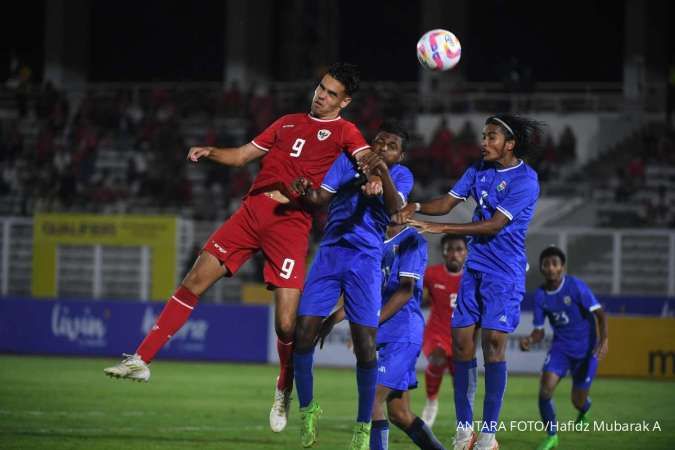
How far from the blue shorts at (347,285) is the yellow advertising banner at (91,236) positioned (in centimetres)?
1668

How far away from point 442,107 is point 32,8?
1494 cm

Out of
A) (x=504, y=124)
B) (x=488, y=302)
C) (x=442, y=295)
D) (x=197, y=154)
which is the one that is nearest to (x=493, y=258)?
(x=488, y=302)

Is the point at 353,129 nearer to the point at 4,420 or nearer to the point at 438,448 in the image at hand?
the point at 438,448

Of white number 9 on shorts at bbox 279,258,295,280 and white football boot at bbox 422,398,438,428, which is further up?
white number 9 on shorts at bbox 279,258,295,280

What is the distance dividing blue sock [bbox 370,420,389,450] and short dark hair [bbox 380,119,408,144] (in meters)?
2.18

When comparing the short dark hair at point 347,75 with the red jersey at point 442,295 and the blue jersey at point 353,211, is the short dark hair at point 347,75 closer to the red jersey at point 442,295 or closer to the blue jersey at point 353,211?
the blue jersey at point 353,211

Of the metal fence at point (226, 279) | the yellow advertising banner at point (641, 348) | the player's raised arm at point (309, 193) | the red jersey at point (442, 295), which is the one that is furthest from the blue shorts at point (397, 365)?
the metal fence at point (226, 279)

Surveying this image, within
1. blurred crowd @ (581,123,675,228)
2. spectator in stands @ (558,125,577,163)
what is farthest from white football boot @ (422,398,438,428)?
spectator in stands @ (558,125,577,163)

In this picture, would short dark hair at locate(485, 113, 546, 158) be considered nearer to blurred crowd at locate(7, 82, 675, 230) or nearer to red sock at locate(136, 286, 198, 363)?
red sock at locate(136, 286, 198, 363)

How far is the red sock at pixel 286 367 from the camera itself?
9.59 m

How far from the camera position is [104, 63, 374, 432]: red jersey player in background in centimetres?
946

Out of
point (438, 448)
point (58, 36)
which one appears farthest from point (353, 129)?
point (58, 36)

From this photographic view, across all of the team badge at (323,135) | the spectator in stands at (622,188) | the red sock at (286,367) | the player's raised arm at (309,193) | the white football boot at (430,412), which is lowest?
the white football boot at (430,412)

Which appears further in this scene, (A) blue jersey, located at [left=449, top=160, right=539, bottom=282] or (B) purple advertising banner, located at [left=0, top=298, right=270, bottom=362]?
(B) purple advertising banner, located at [left=0, top=298, right=270, bottom=362]
